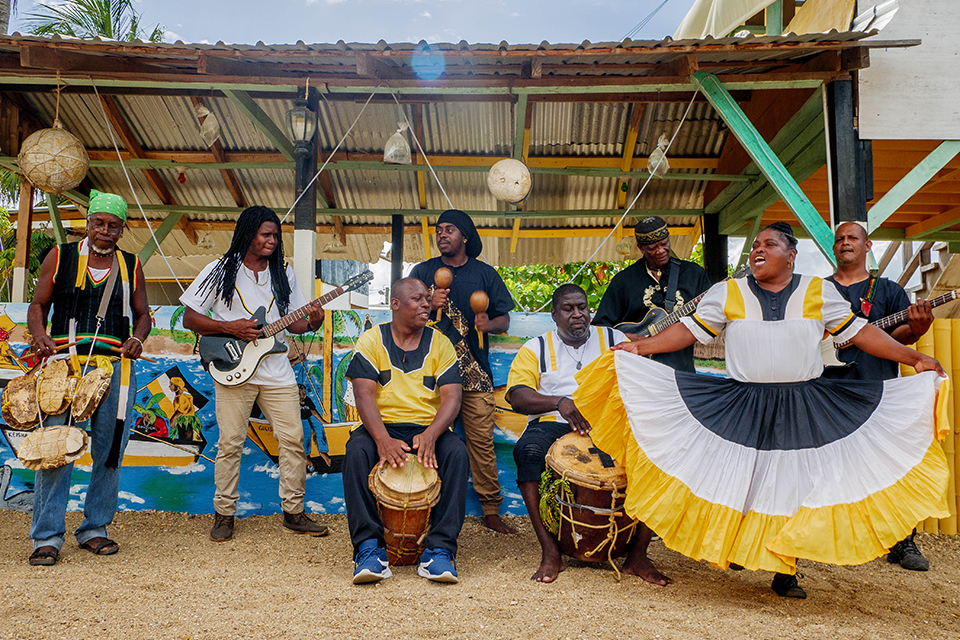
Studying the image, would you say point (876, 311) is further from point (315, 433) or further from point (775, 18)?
point (775, 18)

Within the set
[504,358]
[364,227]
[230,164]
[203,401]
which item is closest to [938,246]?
[364,227]

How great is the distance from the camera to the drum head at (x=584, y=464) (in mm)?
3576

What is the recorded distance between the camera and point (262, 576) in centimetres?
372

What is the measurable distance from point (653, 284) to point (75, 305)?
3599 millimetres

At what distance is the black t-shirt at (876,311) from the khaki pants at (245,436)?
11.5 feet

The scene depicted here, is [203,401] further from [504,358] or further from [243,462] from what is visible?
[504,358]

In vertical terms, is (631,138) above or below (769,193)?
above

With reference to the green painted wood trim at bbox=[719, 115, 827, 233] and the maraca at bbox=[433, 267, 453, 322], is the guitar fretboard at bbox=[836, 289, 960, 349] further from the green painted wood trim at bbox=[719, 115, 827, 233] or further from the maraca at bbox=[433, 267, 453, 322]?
the green painted wood trim at bbox=[719, 115, 827, 233]

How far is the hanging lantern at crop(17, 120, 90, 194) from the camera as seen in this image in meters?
5.82

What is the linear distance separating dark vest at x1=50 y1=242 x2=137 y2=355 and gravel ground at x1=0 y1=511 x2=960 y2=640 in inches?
51.4

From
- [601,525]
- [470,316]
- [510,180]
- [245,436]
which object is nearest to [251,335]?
[245,436]

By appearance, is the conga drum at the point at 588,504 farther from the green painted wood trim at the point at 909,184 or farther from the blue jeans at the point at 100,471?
the green painted wood trim at the point at 909,184

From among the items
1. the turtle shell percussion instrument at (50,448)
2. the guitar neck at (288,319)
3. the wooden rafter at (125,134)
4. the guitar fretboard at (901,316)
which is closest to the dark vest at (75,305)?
the turtle shell percussion instrument at (50,448)

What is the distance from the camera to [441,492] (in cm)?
385
